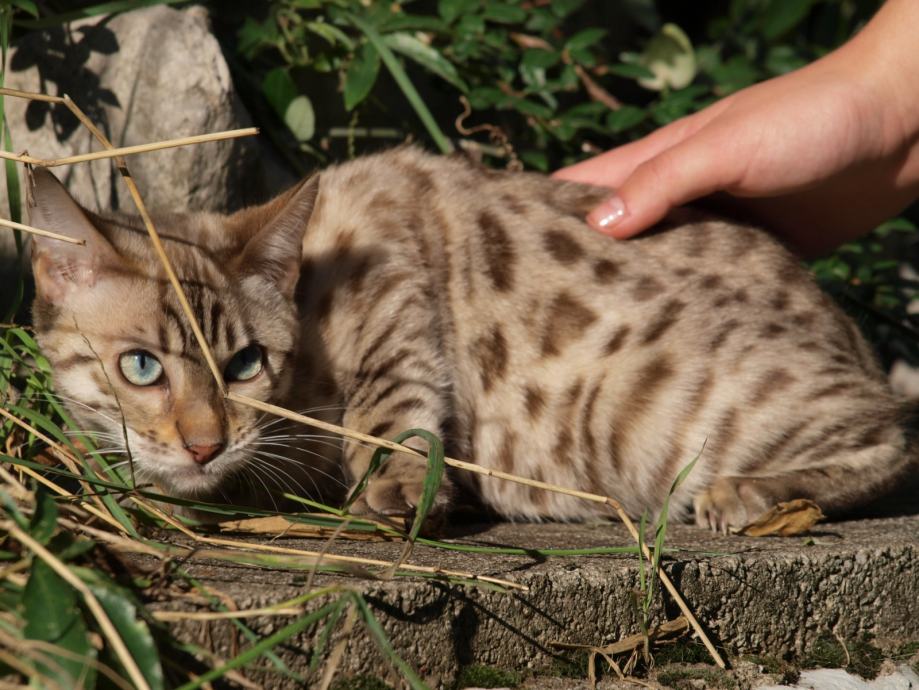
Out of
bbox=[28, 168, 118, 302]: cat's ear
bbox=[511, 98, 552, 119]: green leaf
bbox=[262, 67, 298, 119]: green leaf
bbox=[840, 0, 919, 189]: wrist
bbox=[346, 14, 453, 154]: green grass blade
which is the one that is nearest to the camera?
bbox=[28, 168, 118, 302]: cat's ear

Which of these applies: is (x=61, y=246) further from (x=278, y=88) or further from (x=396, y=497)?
(x=278, y=88)

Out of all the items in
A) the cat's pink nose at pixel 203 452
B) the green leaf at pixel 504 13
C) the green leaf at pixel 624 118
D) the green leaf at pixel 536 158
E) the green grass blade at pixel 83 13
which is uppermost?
the green grass blade at pixel 83 13

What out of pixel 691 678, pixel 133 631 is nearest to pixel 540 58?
pixel 691 678

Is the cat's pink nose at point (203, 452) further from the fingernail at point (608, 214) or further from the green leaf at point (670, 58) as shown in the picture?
the green leaf at point (670, 58)

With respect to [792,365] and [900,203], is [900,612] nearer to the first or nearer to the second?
[792,365]

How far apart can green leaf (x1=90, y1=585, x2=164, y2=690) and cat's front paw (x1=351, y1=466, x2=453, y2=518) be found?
0.88m

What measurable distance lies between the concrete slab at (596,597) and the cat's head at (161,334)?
35 centimetres

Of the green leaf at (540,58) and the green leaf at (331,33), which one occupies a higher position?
the green leaf at (331,33)

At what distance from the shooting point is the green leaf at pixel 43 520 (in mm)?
1537

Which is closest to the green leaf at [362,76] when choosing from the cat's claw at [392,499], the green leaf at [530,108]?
the green leaf at [530,108]

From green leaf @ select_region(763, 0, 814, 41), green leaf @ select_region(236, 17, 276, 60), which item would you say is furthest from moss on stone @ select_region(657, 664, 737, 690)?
green leaf @ select_region(763, 0, 814, 41)

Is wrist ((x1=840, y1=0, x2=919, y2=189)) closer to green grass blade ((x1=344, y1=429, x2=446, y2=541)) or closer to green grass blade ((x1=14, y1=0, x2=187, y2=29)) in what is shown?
green grass blade ((x1=344, y1=429, x2=446, y2=541))

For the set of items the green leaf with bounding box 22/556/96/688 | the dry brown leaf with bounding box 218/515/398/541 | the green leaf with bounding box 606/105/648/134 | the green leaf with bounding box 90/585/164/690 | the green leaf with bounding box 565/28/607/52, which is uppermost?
the green leaf with bounding box 565/28/607/52

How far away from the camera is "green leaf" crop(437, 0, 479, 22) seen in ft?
11.6
